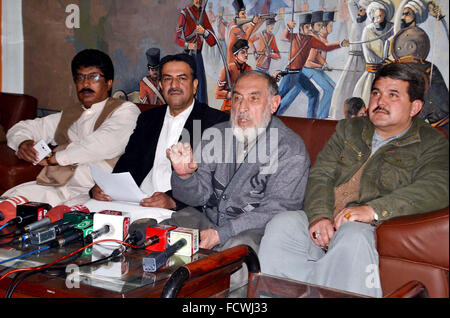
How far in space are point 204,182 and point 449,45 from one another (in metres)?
1.37

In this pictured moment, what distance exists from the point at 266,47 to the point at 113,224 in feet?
5.34

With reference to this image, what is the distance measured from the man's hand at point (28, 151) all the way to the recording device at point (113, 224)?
1425mm

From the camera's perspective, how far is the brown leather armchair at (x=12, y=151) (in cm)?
309

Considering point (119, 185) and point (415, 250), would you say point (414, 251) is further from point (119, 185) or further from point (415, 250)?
point (119, 185)

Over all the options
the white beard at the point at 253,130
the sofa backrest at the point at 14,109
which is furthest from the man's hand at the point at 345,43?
the sofa backrest at the point at 14,109

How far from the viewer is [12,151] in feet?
10.9

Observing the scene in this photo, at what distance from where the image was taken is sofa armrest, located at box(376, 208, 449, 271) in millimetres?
1568

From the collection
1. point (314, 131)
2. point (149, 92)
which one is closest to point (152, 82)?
point (149, 92)

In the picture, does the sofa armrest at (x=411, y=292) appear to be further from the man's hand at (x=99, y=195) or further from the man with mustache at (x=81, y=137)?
the man with mustache at (x=81, y=137)

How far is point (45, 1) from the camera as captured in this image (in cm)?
408

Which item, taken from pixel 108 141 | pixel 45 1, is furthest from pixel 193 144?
pixel 45 1
